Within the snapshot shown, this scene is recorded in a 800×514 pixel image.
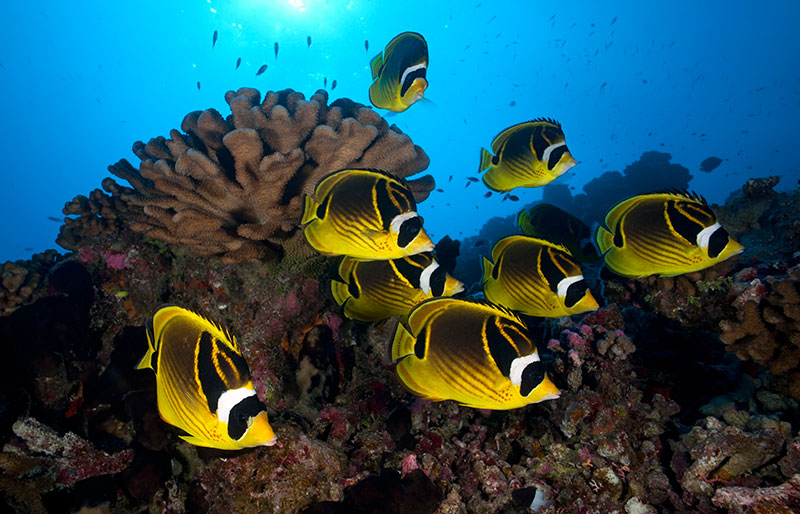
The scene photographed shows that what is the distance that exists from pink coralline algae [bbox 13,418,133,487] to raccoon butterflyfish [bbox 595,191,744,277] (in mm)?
4046

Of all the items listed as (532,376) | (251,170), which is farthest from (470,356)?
(251,170)

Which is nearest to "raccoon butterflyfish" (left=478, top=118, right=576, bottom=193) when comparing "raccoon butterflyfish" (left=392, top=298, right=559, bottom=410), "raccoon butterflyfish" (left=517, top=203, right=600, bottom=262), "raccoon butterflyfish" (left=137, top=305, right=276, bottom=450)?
"raccoon butterflyfish" (left=517, top=203, right=600, bottom=262)

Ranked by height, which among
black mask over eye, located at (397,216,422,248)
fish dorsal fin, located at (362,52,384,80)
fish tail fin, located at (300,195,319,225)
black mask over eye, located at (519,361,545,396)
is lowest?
black mask over eye, located at (519,361,545,396)

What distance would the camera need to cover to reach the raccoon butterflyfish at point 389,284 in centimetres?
265

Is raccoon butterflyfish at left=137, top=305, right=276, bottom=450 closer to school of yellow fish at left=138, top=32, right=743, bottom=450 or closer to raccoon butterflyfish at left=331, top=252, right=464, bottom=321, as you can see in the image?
school of yellow fish at left=138, top=32, right=743, bottom=450

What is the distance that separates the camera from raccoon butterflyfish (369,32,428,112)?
2988 mm

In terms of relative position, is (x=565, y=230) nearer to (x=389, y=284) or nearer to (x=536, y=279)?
(x=536, y=279)

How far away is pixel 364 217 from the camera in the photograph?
2.01 m

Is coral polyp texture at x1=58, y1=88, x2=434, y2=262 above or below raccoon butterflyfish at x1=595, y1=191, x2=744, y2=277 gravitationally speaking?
above

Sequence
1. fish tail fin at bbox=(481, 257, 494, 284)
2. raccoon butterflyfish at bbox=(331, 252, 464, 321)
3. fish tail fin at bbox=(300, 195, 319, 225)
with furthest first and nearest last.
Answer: fish tail fin at bbox=(481, 257, 494, 284) → raccoon butterflyfish at bbox=(331, 252, 464, 321) → fish tail fin at bbox=(300, 195, 319, 225)

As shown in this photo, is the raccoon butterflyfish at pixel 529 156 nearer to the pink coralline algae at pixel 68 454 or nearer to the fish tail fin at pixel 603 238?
the fish tail fin at pixel 603 238

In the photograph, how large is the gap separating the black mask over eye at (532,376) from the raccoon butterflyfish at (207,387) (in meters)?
1.11

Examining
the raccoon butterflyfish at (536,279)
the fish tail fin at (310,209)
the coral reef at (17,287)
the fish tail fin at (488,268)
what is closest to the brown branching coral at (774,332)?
the raccoon butterflyfish at (536,279)

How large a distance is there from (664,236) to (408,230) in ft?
5.64
